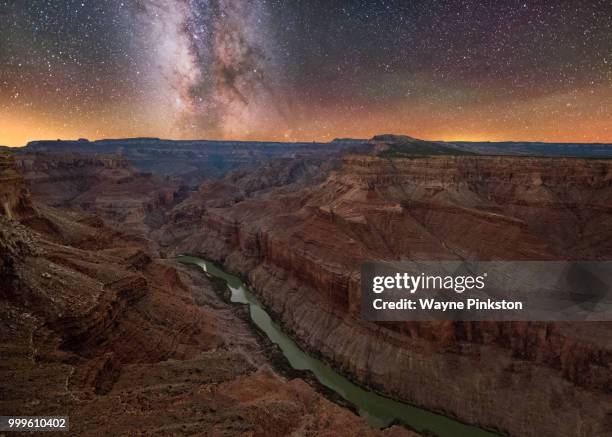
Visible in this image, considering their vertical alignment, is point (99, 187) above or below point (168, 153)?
below

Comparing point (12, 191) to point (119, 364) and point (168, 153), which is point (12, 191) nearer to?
point (119, 364)

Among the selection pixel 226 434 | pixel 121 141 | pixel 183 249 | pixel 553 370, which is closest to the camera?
pixel 226 434

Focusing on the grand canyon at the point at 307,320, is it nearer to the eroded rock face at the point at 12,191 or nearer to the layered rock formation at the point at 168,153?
the eroded rock face at the point at 12,191

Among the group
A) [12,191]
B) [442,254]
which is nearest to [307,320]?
[442,254]

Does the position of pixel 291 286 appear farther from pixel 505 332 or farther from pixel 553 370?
pixel 553 370

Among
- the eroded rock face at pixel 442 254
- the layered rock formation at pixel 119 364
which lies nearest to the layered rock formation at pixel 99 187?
the eroded rock face at pixel 442 254

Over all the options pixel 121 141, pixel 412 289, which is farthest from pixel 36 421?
pixel 121 141

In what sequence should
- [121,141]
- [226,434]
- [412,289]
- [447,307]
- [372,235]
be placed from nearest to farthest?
[226,434]
[447,307]
[412,289]
[372,235]
[121,141]

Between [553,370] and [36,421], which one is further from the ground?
[36,421]
